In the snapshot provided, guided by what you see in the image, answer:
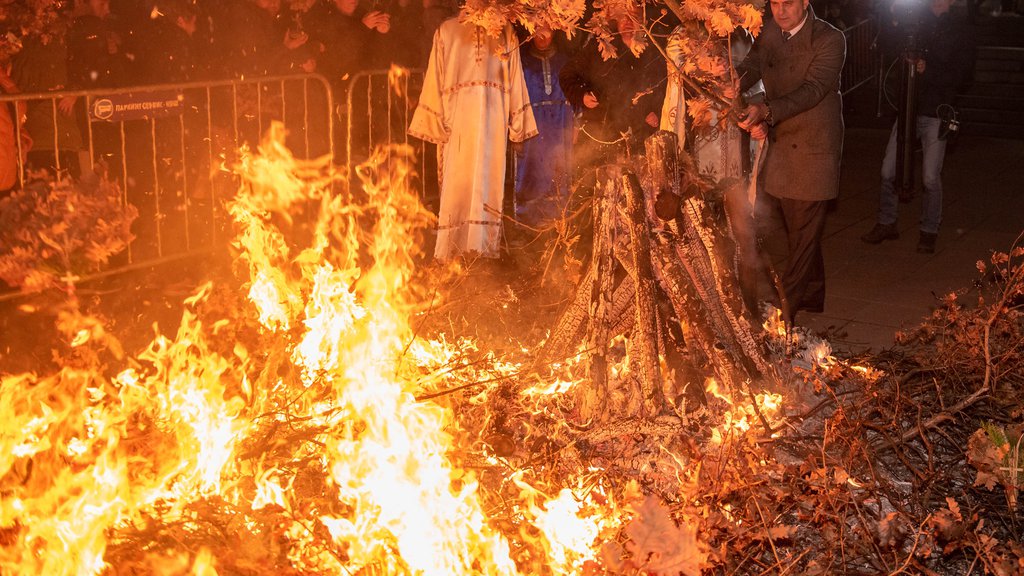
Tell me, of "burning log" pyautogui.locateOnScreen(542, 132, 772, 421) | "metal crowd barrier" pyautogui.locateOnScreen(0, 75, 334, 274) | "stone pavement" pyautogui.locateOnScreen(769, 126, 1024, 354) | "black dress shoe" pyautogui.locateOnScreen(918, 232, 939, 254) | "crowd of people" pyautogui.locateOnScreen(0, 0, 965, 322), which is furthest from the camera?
"black dress shoe" pyautogui.locateOnScreen(918, 232, 939, 254)

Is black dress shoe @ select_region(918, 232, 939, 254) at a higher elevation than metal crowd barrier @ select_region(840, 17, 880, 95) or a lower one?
lower

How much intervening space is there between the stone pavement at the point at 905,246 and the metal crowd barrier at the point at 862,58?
1.81 metres

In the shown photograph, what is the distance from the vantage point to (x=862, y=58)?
52.4 ft

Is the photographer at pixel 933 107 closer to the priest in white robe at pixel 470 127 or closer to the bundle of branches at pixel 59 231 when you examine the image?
the priest in white robe at pixel 470 127

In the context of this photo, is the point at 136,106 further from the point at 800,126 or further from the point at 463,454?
the point at 800,126

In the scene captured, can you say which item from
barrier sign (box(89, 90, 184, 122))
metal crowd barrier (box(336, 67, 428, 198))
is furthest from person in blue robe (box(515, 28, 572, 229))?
barrier sign (box(89, 90, 184, 122))

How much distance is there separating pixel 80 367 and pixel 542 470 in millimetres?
2597

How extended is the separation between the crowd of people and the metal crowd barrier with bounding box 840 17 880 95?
20.8ft

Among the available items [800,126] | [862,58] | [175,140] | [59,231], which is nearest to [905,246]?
[800,126]

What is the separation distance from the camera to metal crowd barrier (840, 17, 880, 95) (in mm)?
15633

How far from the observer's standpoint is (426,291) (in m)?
7.47

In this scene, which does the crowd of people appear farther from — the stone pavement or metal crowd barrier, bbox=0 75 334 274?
the stone pavement

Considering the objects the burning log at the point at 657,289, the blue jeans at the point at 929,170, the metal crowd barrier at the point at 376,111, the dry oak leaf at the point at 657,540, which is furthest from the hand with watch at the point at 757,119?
the metal crowd barrier at the point at 376,111

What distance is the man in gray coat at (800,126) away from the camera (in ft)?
22.7
